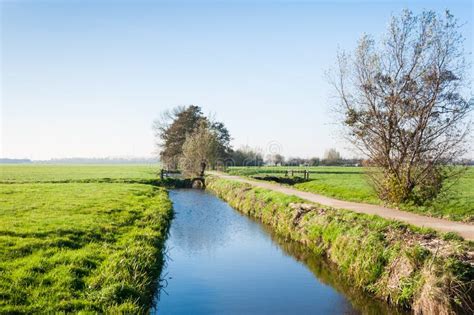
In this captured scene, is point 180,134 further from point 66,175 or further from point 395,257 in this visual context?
point 395,257

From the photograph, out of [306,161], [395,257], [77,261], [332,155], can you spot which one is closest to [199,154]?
[77,261]

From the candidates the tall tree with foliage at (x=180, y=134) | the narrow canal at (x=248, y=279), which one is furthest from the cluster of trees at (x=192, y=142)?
the narrow canal at (x=248, y=279)

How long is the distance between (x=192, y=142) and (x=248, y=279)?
53.2 metres

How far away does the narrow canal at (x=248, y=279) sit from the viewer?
1022cm

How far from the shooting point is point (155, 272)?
1204cm

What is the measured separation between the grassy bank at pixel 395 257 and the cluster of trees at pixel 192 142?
150ft

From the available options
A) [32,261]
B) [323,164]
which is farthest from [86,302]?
[323,164]

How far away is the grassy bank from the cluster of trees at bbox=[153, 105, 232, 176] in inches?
1803

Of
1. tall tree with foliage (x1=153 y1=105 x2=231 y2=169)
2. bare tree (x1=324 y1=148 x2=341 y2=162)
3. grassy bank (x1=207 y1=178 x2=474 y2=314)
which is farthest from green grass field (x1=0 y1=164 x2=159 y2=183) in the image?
bare tree (x1=324 y1=148 x2=341 y2=162)

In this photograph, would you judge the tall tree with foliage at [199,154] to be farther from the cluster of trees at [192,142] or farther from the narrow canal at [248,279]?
the narrow canal at [248,279]

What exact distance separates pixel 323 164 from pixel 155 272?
117381mm

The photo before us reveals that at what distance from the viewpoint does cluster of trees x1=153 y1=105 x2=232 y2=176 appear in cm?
6381

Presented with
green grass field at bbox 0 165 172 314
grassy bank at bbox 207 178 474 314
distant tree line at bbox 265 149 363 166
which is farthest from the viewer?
distant tree line at bbox 265 149 363 166

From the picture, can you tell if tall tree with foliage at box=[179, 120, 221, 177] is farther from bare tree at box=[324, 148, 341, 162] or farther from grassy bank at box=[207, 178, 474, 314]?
bare tree at box=[324, 148, 341, 162]
